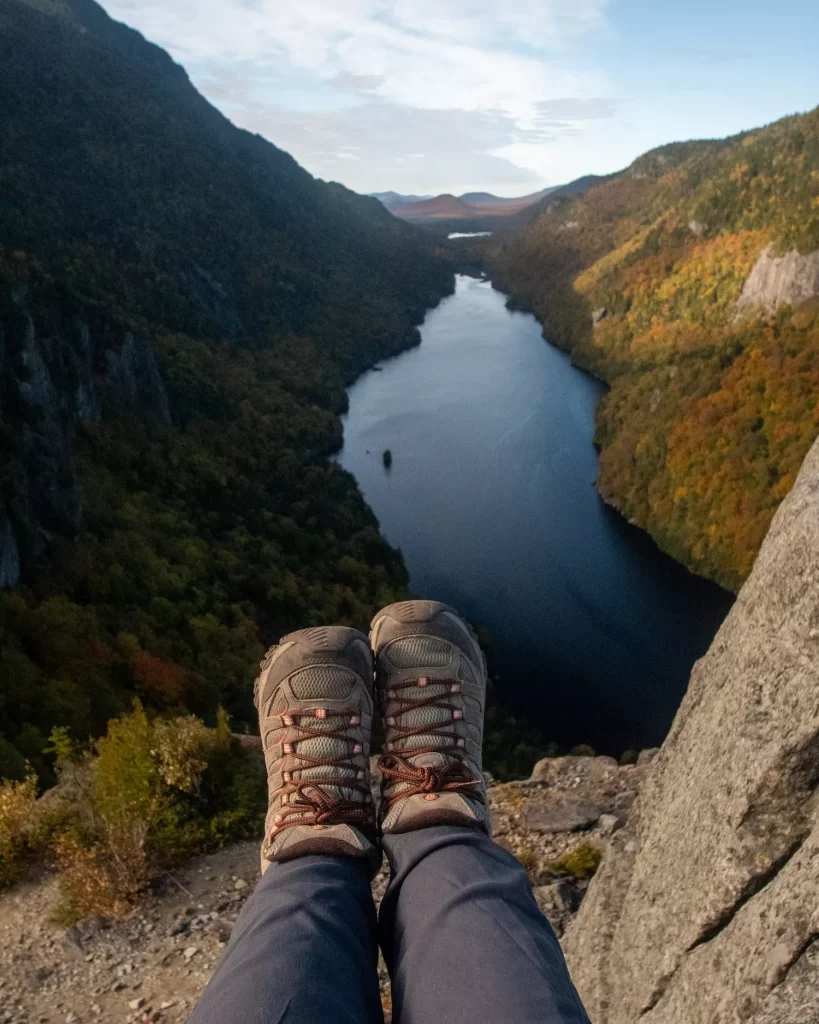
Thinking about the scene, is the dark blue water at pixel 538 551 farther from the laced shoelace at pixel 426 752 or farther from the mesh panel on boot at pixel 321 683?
the mesh panel on boot at pixel 321 683

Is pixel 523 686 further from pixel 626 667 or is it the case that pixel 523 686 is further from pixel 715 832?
pixel 715 832

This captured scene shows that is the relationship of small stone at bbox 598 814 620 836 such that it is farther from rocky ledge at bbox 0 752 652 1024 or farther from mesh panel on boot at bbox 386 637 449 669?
mesh panel on boot at bbox 386 637 449 669

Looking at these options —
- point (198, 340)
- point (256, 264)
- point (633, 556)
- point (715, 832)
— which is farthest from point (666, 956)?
point (256, 264)

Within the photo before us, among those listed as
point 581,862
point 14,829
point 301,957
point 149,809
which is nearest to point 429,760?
point 301,957

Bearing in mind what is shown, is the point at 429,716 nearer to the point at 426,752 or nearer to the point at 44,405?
the point at 426,752

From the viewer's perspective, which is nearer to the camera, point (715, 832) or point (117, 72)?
point (715, 832)

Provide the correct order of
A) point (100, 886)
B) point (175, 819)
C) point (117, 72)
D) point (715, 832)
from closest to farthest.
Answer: point (715, 832) < point (100, 886) < point (175, 819) < point (117, 72)

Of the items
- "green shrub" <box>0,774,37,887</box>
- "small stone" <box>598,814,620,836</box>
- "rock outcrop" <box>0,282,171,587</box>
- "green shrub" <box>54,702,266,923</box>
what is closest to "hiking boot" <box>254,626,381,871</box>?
"green shrub" <box>54,702,266,923</box>

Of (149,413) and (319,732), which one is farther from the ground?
(319,732)
